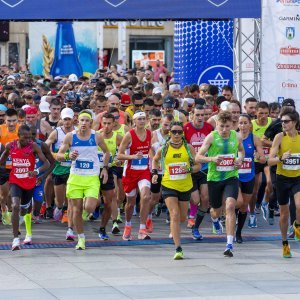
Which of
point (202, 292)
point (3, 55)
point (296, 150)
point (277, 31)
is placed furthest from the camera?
point (3, 55)

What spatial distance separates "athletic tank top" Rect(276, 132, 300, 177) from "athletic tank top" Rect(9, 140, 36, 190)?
325 centimetres

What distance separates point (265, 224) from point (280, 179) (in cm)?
314

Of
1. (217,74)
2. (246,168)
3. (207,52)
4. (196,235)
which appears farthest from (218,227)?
(207,52)

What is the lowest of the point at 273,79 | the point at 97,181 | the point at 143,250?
the point at 143,250

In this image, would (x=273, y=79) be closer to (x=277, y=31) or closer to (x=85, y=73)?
(x=277, y=31)

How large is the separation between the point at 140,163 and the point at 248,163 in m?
1.50

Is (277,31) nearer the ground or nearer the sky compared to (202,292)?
nearer the sky

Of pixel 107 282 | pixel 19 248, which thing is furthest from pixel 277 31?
pixel 107 282

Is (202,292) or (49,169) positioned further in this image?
(49,169)

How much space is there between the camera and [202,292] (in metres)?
10.6

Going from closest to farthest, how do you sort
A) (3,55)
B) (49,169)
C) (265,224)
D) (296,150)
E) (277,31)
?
(296,150), (49,169), (265,224), (277,31), (3,55)

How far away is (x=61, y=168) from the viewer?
15.9 meters

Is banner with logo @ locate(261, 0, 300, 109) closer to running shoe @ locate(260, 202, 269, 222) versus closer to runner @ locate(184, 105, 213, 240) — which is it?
running shoe @ locate(260, 202, 269, 222)

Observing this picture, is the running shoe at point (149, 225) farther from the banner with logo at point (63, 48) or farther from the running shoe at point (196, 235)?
the banner with logo at point (63, 48)
